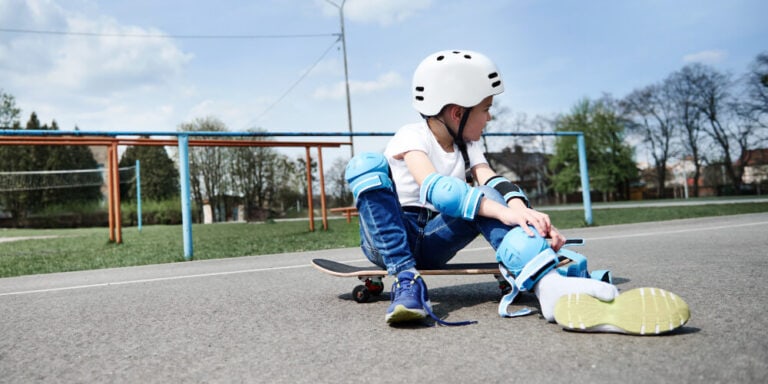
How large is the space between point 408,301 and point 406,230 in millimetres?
414

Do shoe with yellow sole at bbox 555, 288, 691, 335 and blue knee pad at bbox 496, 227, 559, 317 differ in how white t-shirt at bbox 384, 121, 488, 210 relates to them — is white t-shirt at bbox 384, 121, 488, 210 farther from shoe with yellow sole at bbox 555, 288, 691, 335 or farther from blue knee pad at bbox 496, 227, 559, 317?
shoe with yellow sole at bbox 555, 288, 691, 335

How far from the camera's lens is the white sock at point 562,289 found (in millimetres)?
1562

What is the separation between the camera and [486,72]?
2186 millimetres

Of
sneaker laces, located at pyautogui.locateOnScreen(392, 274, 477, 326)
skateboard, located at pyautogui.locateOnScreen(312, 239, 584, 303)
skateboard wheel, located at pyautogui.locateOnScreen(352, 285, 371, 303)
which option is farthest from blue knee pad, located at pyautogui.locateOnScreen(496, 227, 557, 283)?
skateboard wheel, located at pyautogui.locateOnScreen(352, 285, 371, 303)

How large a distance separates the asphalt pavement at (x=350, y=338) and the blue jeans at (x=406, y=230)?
0.24 meters

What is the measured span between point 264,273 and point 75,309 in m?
1.47

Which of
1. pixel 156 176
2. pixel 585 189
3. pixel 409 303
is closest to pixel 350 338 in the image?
pixel 409 303

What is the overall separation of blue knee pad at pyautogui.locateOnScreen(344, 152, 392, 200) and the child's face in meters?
0.40

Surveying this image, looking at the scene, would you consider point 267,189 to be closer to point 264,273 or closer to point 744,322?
point 264,273

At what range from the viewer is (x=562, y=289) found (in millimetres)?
1681

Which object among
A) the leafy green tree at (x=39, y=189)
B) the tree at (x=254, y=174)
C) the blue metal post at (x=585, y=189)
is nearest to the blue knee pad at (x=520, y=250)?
the blue metal post at (x=585, y=189)

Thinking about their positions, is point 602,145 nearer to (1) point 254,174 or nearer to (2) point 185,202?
(1) point 254,174

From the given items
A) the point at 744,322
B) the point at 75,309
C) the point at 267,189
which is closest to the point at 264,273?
the point at 75,309

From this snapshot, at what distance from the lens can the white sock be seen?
1.56 metres
